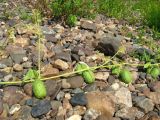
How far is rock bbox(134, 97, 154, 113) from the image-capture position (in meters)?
3.62

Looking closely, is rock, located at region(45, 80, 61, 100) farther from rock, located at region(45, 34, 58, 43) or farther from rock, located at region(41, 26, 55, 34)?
rock, located at region(41, 26, 55, 34)

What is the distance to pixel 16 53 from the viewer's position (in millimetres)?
4328

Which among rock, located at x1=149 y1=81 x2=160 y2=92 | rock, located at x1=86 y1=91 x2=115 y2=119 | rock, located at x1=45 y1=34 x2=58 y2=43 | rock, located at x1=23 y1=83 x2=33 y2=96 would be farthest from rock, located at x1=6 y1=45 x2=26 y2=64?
rock, located at x1=149 y1=81 x2=160 y2=92

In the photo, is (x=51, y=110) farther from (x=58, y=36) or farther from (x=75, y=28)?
(x=75, y=28)

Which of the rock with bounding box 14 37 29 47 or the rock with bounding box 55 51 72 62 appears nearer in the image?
the rock with bounding box 55 51 72 62

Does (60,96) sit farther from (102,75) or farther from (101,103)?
(102,75)

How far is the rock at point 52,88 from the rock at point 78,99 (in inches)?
7.0

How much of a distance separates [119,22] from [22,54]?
6.85 ft

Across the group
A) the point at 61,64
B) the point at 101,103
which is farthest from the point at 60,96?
the point at 61,64

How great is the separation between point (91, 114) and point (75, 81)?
504mm

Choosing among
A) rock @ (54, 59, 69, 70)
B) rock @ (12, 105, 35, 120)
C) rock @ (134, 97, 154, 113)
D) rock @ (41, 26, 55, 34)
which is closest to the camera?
rock @ (12, 105, 35, 120)

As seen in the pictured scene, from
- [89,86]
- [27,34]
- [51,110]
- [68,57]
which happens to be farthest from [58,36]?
[51,110]

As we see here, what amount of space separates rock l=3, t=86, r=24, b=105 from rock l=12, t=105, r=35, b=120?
0.13 metres

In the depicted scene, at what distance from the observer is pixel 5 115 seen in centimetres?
338
